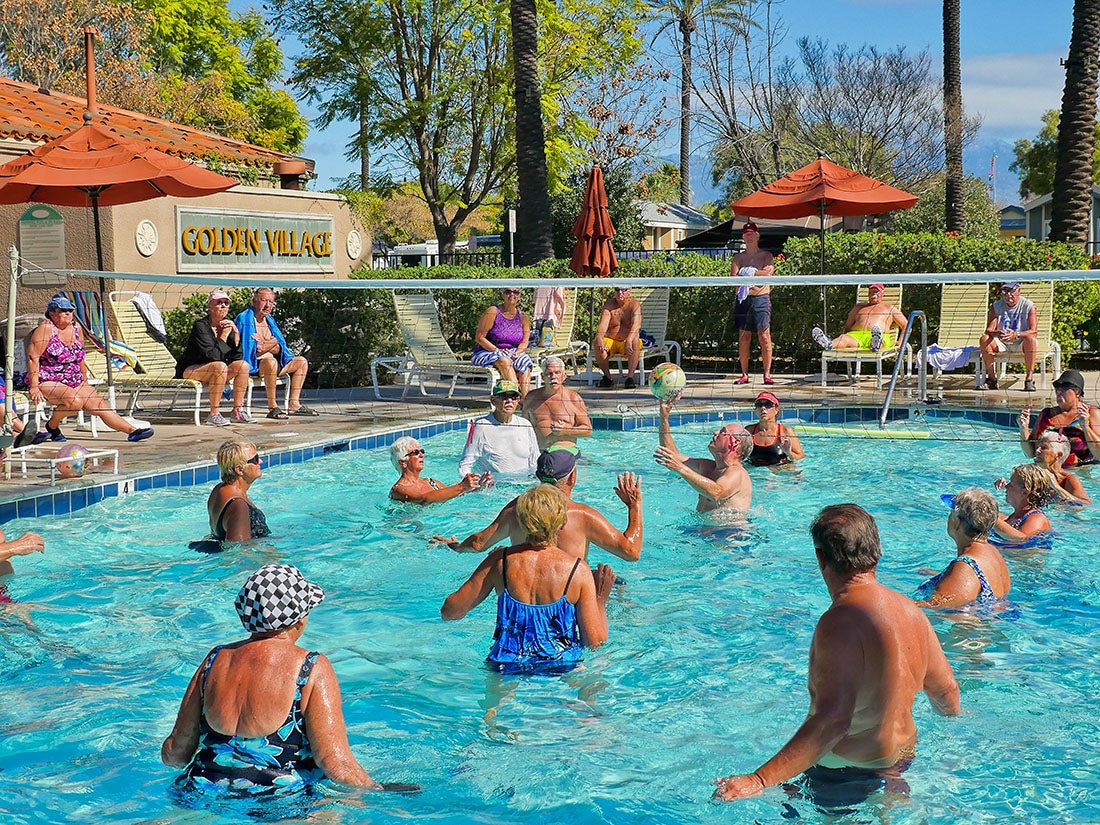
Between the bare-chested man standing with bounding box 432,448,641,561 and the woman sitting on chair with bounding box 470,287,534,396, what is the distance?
7.24 metres

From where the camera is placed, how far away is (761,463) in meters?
9.63

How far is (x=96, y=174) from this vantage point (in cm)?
1094

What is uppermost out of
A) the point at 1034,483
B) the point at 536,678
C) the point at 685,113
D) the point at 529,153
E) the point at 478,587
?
the point at 685,113

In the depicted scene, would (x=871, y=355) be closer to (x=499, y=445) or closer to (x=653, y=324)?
(x=653, y=324)

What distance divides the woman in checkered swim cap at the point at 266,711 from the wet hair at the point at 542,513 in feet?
4.41

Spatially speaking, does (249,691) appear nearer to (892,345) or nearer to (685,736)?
(685,736)

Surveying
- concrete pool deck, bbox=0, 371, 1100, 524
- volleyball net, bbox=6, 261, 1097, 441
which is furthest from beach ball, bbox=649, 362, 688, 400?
volleyball net, bbox=6, 261, 1097, 441

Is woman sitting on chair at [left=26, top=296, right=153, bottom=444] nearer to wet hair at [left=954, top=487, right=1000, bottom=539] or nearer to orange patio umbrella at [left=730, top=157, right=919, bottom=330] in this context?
wet hair at [left=954, top=487, right=1000, bottom=539]

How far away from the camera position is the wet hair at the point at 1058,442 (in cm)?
862

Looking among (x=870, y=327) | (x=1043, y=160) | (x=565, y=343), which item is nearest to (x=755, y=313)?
(x=870, y=327)

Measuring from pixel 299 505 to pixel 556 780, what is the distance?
5379 millimetres

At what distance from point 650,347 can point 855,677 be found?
1195cm

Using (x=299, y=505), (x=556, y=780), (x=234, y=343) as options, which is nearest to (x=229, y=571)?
(x=299, y=505)

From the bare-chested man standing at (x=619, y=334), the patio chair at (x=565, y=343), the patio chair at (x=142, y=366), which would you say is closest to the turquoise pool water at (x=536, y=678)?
the patio chair at (x=142, y=366)
